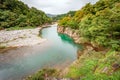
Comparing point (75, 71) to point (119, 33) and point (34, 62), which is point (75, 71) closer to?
point (34, 62)

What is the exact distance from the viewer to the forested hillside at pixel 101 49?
15.3 m

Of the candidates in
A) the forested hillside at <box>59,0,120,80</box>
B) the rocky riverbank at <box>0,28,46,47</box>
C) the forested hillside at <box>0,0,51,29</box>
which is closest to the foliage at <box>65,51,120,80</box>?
the forested hillside at <box>59,0,120,80</box>

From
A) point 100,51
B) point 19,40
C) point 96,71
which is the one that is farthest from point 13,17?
point 96,71

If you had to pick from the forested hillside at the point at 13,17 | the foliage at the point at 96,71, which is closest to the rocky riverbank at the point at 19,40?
the foliage at the point at 96,71

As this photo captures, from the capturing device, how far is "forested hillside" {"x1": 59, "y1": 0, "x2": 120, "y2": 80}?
50.2 ft

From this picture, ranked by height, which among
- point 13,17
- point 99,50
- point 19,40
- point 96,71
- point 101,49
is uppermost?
point 13,17

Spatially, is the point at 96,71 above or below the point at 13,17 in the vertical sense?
below

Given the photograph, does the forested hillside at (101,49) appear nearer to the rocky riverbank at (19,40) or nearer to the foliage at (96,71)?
the foliage at (96,71)

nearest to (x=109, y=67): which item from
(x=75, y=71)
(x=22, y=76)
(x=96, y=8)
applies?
(x=75, y=71)

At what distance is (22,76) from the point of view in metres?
18.8

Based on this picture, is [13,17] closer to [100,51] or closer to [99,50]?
[99,50]

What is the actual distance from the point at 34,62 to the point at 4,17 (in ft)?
179

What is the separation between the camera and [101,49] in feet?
85.8

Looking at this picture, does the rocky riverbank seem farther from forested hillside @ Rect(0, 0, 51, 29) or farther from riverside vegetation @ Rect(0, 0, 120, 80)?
forested hillside @ Rect(0, 0, 51, 29)
